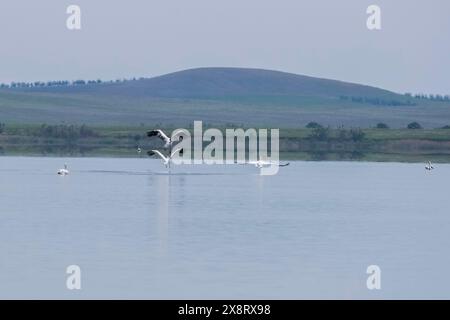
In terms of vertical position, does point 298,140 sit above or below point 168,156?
above

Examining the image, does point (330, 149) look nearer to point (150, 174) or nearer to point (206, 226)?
point (150, 174)

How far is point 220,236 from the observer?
27.4m

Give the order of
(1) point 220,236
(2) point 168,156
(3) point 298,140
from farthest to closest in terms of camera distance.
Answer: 1. (3) point 298,140
2. (2) point 168,156
3. (1) point 220,236

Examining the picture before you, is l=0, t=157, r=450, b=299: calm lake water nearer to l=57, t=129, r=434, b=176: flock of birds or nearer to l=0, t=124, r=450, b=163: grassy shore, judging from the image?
l=57, t=129, r=434, b=176: flock of birds

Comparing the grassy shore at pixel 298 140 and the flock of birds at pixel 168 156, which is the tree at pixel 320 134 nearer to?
the grassy shore at pixel 298 140

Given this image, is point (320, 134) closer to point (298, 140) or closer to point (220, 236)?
point (298, 140)

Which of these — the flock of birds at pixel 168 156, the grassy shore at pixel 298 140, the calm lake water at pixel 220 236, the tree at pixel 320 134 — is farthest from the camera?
the tree at pixel 320 134

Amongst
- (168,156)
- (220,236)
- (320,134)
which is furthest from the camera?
(320,134)

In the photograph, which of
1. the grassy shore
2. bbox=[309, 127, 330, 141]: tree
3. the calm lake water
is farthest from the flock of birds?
bbox=[309, 127, 330, 141]: tree

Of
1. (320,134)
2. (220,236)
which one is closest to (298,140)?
(320,134)

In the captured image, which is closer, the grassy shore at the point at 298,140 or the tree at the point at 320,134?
the grassy shore at the point at 298,140

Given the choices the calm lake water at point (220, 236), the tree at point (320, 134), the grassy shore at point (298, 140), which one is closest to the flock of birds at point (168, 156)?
the calm lake water at point (220, 236)

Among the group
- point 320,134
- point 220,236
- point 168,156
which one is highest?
point 320,134

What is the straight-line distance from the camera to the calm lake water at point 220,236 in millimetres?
21484
